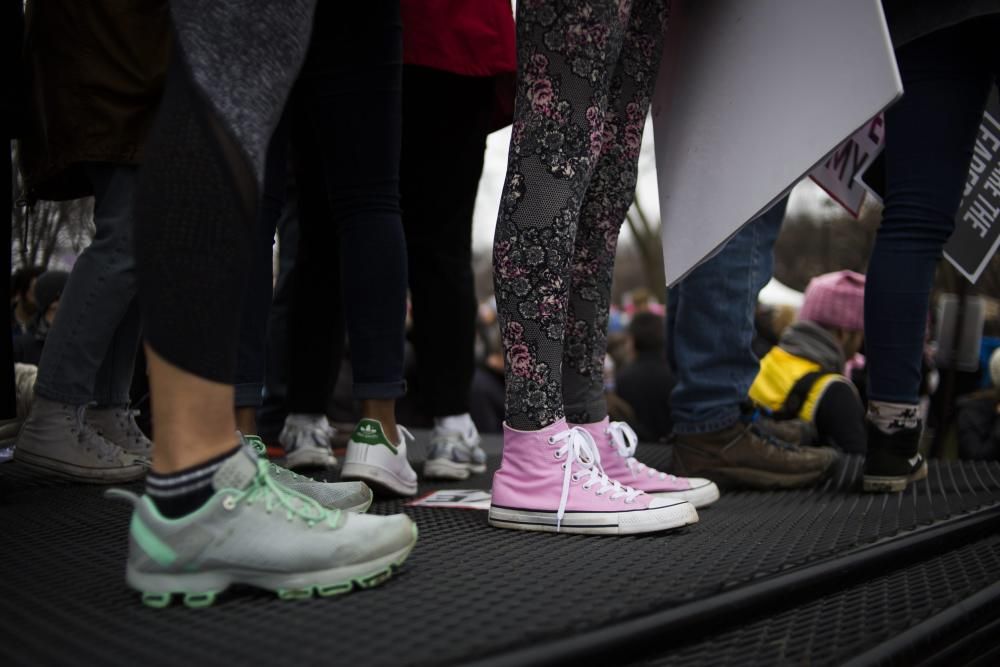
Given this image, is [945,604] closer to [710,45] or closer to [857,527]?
[857,527]

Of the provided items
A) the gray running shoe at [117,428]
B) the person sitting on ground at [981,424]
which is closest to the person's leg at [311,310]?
the gray running shoe at [117,428]

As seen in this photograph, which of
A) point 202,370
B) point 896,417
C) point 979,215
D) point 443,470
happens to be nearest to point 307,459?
point 443,470

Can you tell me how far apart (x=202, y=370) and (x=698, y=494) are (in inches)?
43.6

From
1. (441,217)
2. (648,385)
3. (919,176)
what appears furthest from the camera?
(648,385)

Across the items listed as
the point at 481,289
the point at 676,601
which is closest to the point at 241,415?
the point at 676,601

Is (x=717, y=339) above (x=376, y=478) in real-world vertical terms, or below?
above

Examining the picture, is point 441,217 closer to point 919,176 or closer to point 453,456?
point 453,456

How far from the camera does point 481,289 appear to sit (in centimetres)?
3931

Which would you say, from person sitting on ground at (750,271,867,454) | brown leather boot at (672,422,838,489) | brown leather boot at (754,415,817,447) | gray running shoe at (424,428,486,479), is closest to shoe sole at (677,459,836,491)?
brown leather boot at (672,422,838,489)

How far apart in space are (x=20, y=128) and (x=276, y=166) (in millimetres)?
466

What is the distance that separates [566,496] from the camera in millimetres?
1316

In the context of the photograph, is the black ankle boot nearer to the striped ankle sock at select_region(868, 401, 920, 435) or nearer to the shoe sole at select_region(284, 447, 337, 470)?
the striped ankle sock at select_region(868, 401, 920, 435)

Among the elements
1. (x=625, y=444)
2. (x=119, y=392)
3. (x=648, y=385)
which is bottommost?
(x=648, y=385)

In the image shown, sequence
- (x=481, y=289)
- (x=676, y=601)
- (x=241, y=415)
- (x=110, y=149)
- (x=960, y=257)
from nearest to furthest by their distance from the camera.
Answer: (x=676, y=601), (x=241, y=415), (x=110, y=149), (x=960, y=257), (x=481, y=289)
